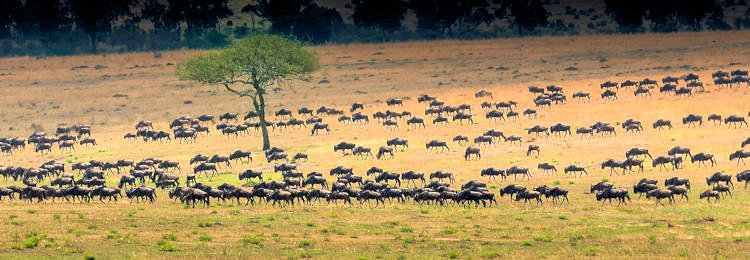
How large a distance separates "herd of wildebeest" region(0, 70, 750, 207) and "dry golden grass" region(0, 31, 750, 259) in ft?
3.12

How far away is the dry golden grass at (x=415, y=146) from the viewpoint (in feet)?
114

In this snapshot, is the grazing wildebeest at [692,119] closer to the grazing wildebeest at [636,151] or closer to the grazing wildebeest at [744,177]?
the grazing wildebeest at [636,151]

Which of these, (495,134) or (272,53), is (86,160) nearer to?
(272,53)

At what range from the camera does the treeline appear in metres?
146

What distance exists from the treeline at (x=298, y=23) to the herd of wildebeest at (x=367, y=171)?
53.5 meters

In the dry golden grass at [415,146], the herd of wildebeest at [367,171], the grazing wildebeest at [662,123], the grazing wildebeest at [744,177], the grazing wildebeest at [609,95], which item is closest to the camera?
the dry golden grass at [415,146]

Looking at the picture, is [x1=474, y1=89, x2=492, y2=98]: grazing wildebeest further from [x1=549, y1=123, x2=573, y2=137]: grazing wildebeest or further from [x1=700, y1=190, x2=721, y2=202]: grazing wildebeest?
[x1=700, y1=190, x2=721, y2=202]: grazing wildebeest

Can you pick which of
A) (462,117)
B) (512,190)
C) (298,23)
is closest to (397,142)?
(462,117)

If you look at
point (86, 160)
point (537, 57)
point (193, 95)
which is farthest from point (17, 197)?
point (537, 57)

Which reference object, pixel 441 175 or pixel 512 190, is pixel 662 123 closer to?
pixel 441 175

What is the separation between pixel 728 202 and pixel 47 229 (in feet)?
92.2

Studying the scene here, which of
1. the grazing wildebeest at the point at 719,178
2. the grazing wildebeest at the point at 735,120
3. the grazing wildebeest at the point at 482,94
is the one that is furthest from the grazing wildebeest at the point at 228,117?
the grazing wildebeest at the point at 719,178

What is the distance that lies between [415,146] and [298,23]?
257 ft

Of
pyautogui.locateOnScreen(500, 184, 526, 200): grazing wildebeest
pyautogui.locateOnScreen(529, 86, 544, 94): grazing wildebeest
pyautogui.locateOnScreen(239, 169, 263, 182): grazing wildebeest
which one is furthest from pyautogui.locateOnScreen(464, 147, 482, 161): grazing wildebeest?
pyautogui.locateOnScreen(529, 86, 544, 94): grazing wildebeest
